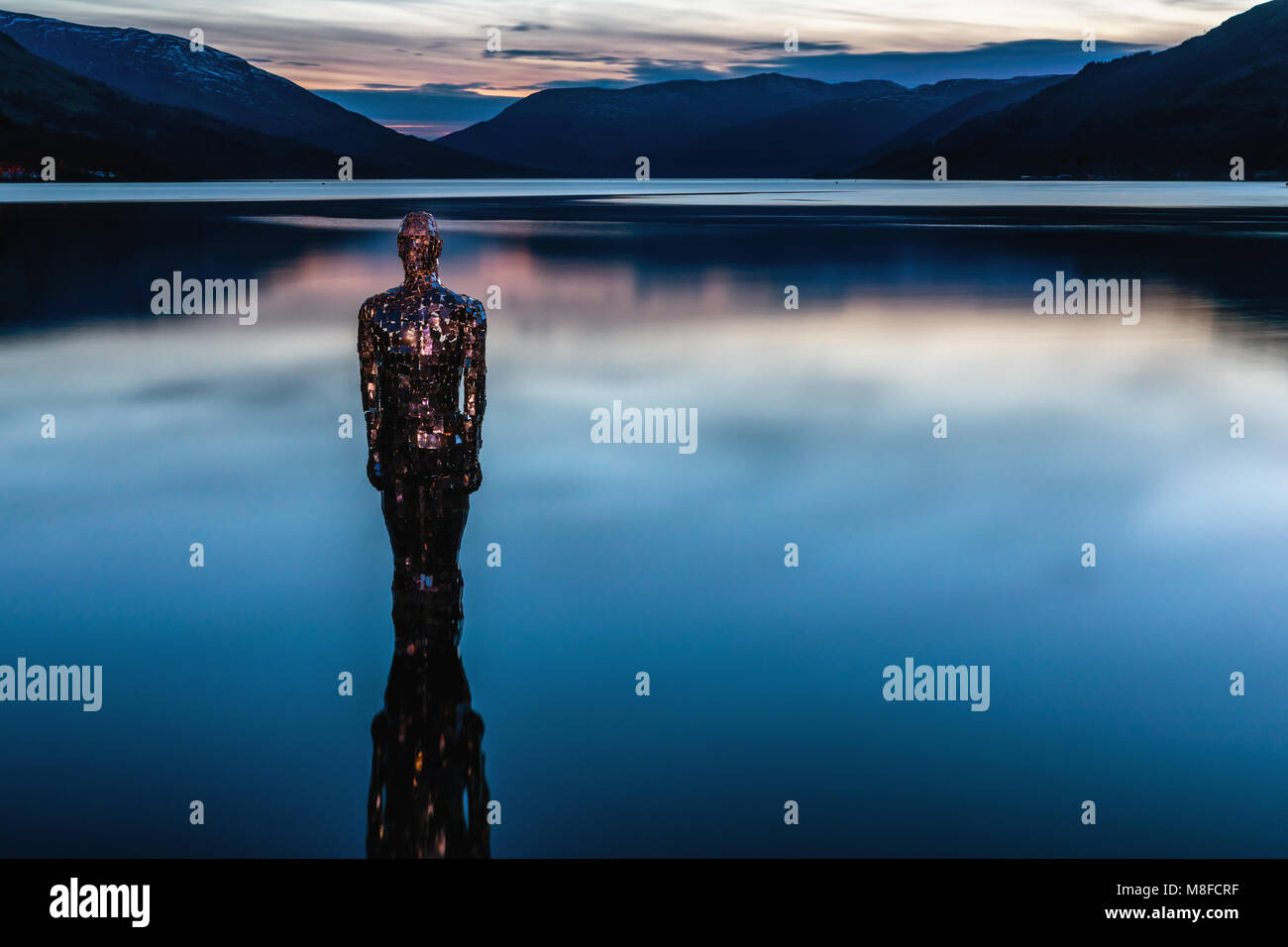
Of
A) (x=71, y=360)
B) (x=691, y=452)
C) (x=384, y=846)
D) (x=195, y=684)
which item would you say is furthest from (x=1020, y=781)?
(x=71, y=360)

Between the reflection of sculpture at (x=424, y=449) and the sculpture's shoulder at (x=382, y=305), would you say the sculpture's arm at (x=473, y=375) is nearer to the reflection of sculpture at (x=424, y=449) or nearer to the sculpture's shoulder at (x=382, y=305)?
the reflection of sculpture at (x=424, y=449)

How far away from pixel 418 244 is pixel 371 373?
795 millimetres

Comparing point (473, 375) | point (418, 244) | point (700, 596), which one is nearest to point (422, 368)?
point (473, 375)

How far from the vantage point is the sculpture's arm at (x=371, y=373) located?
738 cm

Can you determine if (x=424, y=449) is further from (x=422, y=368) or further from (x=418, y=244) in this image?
(x=418, y=244)

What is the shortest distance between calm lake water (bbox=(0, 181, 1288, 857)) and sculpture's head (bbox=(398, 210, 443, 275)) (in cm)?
237

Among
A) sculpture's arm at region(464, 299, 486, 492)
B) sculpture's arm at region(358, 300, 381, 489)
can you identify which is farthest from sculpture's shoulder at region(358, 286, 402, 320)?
sculpture's arm at region(464, 299, 486, 492)

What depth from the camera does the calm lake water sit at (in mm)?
6113

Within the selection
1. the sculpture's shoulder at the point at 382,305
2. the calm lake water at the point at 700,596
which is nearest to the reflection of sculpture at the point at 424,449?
the sculpture's shoulder at the point at 382,305

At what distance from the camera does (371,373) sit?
7449 mm

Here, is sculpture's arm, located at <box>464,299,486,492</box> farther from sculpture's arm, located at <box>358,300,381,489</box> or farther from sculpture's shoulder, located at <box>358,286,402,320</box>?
sculpture's arm, located at <box>358,300,381,489</box>
